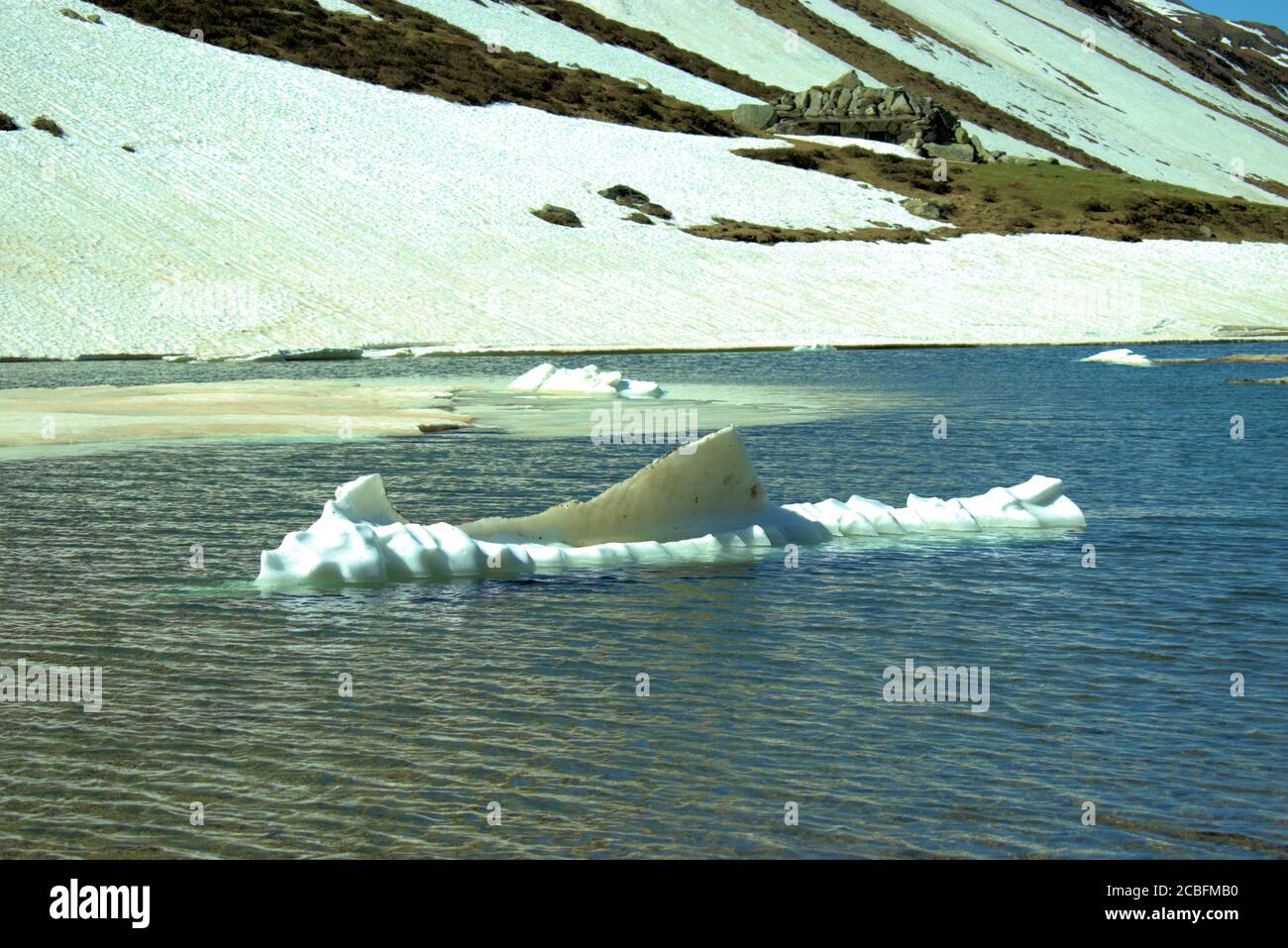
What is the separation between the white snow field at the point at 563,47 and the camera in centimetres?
10094

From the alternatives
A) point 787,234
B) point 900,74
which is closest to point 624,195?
point 787,234

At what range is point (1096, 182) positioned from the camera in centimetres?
9794

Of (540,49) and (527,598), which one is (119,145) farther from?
(527,598)

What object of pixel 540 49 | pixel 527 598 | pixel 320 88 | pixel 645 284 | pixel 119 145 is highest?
pixel 540 49

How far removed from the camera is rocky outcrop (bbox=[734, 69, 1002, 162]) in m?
101

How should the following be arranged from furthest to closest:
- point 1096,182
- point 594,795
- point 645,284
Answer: point 1096,182 → point 645,284 → point 594,795

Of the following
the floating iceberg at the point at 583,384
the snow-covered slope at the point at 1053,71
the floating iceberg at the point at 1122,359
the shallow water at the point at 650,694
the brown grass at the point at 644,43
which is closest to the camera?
the shallow water at the point at 650,694

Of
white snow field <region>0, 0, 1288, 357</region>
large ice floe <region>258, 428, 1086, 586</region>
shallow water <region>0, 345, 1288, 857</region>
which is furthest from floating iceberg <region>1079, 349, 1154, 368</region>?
large ice floe <region>258, 428, 1086, 586</region>

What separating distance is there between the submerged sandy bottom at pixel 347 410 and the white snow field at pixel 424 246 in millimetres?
17760

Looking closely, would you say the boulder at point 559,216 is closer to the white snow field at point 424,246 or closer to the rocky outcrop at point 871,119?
the white snow field at point 424,246

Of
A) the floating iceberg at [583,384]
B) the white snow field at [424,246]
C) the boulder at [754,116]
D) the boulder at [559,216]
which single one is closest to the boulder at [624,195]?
the white snow field at [424,246]
